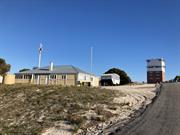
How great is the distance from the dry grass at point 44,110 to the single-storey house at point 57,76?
30.6 m

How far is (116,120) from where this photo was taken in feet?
52.2

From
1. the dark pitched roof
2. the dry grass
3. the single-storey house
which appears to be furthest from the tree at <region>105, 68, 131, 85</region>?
the dry grass

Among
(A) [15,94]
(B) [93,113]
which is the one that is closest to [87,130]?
(B) [93,113]

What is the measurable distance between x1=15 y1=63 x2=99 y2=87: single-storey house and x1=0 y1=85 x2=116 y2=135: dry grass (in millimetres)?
30629

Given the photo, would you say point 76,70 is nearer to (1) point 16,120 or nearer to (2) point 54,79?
(2) point 54,79

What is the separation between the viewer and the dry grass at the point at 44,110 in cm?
1622

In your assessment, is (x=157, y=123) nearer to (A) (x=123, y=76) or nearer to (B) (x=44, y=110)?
(B) (x=44, y=110)

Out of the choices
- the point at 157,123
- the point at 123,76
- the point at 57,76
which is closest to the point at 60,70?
the point at 57,76

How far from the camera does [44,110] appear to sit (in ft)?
66.2

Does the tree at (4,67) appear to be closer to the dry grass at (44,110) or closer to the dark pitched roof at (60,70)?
the dark pitched roof at (60,70)

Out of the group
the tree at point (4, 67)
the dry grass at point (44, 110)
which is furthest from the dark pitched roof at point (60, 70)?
the dry grass at point (44, 110)

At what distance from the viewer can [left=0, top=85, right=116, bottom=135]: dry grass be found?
53.2ft

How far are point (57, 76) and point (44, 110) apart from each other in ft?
133

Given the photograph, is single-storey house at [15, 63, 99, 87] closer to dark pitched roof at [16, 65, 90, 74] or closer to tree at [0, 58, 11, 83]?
dark pitched roof at [16, 65, 90, 74]
